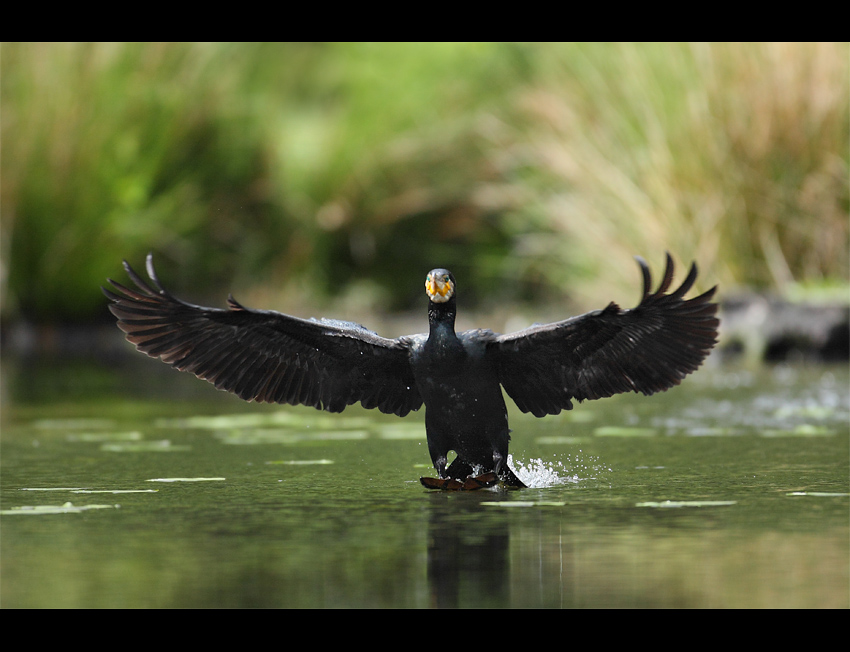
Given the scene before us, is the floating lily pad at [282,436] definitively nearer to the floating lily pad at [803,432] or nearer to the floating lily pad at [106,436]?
the floating lily pad at [106,436]

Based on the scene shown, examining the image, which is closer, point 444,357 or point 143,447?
point 444,357

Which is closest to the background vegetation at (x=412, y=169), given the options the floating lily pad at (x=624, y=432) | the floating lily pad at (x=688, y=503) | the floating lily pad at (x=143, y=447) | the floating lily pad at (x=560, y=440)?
the floating lily pad at (x=624, y=432)

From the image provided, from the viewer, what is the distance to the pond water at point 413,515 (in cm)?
Result: 330

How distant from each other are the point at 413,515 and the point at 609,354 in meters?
1.25

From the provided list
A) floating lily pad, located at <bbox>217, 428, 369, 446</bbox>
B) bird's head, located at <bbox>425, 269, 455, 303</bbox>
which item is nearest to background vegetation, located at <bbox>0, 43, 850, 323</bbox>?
floating lily pad, located at <bbox>217, 428, 369, 446</bbox>

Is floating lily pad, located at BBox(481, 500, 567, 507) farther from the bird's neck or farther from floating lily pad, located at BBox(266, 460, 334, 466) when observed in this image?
floating lily pad, located at BBox(266, 460, 334, 466)

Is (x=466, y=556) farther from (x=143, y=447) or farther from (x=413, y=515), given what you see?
(x=143, y=447)

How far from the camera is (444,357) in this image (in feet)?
16.1

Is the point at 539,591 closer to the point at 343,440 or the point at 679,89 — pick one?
the point at 343,440

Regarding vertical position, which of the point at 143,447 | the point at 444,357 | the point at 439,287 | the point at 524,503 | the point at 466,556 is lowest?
the point at 466,556

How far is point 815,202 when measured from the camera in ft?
39.0

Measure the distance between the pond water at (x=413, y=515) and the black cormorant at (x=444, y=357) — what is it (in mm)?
308

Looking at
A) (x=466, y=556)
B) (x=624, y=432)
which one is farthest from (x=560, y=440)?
(x=466, y=556)

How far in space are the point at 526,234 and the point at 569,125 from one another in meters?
2.70
